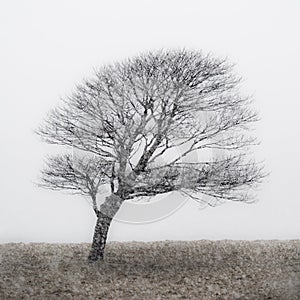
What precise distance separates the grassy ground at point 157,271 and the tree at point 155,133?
45.6 inches

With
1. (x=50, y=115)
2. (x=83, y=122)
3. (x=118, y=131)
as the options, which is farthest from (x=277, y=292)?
(x=50, y=115)

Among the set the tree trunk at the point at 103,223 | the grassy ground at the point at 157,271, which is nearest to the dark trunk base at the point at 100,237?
the tree trunk at the point at 103,223

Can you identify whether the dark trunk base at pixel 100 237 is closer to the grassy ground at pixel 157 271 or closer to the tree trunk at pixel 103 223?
the tree trunk at pixel 103 223

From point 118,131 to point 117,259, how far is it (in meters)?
3.62

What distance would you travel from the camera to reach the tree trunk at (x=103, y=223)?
45.1 ft

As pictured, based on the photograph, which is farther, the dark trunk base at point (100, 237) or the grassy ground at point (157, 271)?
the dark trunk base at point (100, 237)

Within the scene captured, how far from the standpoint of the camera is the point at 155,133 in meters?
13.7

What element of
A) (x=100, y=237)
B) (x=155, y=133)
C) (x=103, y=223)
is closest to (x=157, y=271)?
(x=100, y=237)

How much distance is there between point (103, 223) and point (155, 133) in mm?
2718

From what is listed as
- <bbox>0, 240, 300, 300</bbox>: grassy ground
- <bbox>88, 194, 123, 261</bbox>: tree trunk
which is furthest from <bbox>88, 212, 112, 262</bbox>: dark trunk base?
<bbox>0, 240, 300, 300</bbox>: grassy ground

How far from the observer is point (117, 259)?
14750mm

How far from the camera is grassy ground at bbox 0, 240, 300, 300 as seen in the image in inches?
467

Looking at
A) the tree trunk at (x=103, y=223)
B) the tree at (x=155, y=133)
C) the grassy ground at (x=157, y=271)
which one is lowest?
the grassy ground at (x=157, y=271)

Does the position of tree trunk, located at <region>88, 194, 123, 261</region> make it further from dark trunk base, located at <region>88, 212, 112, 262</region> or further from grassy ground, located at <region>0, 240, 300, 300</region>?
grassy ground, located at <region>0, 240, 300, 300</region>
